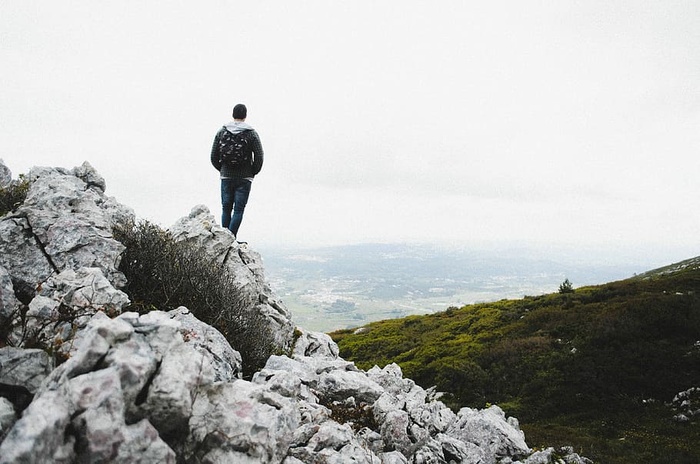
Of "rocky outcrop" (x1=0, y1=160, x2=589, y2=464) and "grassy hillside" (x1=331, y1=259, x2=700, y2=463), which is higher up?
"rocky outcrop" (x1=0, y1=160, x2=589, y2=464)

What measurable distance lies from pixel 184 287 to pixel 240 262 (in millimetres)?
4442

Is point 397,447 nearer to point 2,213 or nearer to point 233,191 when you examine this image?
point 233,191

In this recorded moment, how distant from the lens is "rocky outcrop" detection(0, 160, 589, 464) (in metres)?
3.74

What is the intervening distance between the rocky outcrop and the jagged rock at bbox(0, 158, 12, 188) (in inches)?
30.9

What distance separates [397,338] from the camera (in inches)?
Result: 1563

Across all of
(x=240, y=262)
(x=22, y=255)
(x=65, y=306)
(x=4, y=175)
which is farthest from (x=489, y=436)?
(x=4, y=175)

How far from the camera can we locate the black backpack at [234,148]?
42.2ft

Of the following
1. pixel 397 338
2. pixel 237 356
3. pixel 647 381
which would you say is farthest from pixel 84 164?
pixel 397 338

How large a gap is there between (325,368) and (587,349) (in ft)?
73.3

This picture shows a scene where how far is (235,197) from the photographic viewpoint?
45.0ft

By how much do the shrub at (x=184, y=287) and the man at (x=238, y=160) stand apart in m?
3.04

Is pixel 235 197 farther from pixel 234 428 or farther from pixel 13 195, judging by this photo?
pixel 234 428

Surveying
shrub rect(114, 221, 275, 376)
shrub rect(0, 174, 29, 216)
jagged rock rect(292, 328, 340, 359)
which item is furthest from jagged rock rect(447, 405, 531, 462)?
shrub rect(0, 174, 29, 216)

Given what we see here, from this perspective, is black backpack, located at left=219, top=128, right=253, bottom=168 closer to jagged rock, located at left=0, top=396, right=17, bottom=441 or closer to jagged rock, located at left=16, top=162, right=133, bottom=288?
jagged rock, located at left=16, top=162, right=133, bottom=288
